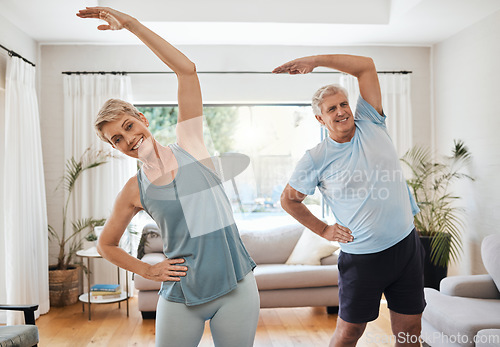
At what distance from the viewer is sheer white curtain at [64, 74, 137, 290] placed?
4848mm

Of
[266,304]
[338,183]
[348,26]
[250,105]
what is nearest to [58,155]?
[250,105]

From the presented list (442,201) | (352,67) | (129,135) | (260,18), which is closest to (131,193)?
(129,135)

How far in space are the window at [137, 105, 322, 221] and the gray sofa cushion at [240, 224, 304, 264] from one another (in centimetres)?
102

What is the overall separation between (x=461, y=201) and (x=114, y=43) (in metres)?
3.97

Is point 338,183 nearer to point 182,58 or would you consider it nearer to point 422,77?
point 182,58

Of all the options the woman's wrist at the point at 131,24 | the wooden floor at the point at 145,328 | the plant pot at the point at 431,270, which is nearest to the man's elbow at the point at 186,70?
the woman's wrist at the point at 131,24

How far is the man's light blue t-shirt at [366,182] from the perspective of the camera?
70.4 inches

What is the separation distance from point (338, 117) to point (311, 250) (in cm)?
248

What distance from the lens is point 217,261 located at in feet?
4.14

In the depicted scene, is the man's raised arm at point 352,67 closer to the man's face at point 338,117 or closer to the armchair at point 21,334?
the man's face at point 338,117

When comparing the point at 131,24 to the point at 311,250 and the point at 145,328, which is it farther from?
the point at 311,250

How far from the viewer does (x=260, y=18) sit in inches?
167

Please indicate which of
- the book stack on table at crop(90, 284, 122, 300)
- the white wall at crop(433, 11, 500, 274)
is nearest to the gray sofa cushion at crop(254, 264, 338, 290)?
the book stack on table at crop(90, 284, 122, 300)

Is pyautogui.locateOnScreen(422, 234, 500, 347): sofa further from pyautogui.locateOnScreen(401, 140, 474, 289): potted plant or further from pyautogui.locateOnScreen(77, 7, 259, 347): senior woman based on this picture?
pyautogui.locateOnScreen(77, 7, 259, 347): senior woman
